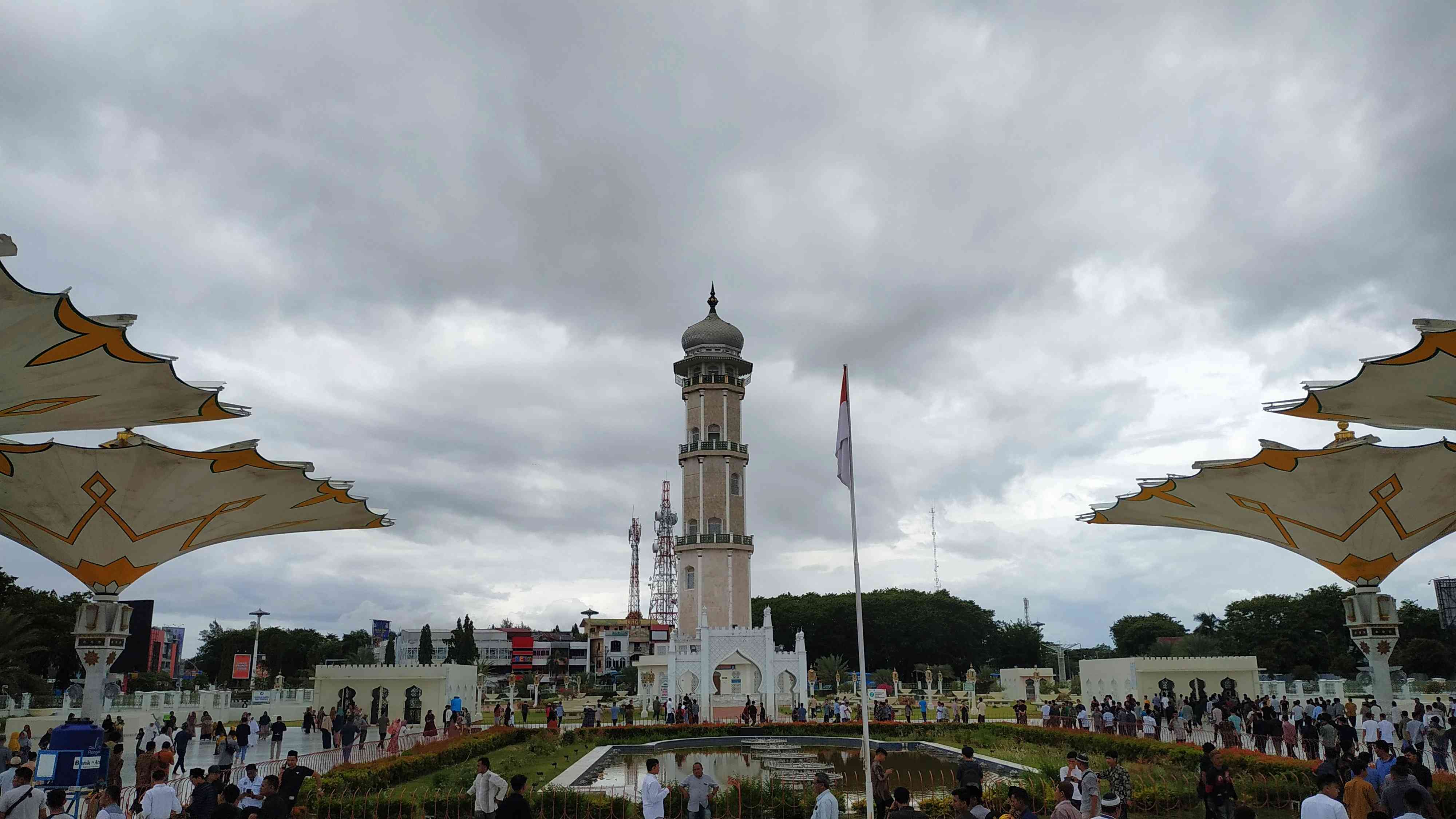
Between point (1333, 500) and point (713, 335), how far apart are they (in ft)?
114

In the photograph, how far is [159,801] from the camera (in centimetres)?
934

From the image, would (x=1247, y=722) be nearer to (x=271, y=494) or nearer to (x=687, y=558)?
(x=271, y=494)

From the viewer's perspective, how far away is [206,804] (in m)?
10.7

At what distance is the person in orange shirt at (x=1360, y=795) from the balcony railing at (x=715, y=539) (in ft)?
127

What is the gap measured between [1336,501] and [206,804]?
20.4 meters

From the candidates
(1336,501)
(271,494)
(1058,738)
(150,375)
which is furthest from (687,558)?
(150,375)

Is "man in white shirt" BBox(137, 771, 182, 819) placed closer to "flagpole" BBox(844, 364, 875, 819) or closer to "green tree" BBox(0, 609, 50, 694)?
"flagpole" BBox(844, 364, 875, 819)

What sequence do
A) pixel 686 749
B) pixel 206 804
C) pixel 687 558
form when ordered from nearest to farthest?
pixel 206 804
pixel 686 749
pixel 687 558

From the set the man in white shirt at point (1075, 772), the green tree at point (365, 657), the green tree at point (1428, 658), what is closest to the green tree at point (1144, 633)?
the green tree at point (1428, 658)

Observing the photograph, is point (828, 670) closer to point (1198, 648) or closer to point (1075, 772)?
point (1198, 648)

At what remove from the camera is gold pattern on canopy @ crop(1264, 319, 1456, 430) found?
42.8 ft

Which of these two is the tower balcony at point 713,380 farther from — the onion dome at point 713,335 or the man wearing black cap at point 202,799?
the man wearing black cap at point 202,799

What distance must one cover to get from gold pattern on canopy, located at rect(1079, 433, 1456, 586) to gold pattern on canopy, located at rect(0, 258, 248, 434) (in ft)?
60.9

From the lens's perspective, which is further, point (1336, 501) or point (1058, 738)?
point (1058, 738)
